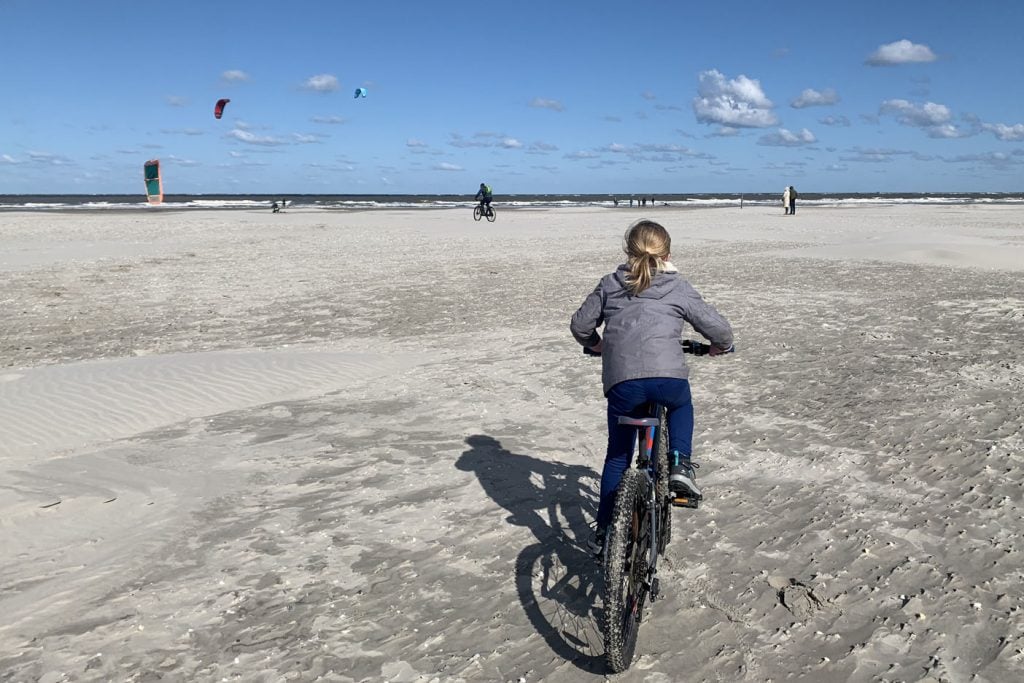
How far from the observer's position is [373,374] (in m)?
9.38

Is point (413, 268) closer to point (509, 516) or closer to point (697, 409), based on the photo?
point (697, 409)

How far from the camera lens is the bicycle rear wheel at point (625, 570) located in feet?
10.6

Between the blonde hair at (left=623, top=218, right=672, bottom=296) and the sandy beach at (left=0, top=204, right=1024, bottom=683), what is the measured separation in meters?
1.70

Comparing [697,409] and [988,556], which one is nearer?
[988,556]

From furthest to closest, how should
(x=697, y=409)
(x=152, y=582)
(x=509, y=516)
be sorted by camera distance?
(x=697, y=409) < (x=509, y=516) < (x=152, y=582)

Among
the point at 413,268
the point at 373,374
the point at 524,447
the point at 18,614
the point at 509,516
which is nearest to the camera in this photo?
the point at 18,614

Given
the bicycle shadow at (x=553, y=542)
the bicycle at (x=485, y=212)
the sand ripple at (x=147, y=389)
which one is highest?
the bicycle at (x=485, y=212)

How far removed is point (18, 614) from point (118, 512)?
1300 mm

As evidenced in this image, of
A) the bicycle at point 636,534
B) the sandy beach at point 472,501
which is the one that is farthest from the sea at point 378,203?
the bicycle at point 636,534

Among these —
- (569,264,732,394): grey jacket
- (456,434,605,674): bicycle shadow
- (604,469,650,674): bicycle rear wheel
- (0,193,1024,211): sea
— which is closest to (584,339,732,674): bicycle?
(604,469,650,674): bicycle rear wheel

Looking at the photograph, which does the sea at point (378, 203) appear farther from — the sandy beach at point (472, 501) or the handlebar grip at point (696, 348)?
the handlebar grip at point (696, 348)

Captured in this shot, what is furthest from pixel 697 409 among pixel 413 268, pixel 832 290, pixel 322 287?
pixel 413 268

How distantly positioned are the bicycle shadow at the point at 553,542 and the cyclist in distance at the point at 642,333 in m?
0.48

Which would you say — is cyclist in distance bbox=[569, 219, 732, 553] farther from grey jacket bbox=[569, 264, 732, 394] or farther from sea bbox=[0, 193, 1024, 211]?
sea bbox=[0, 193, 1024, 211]
